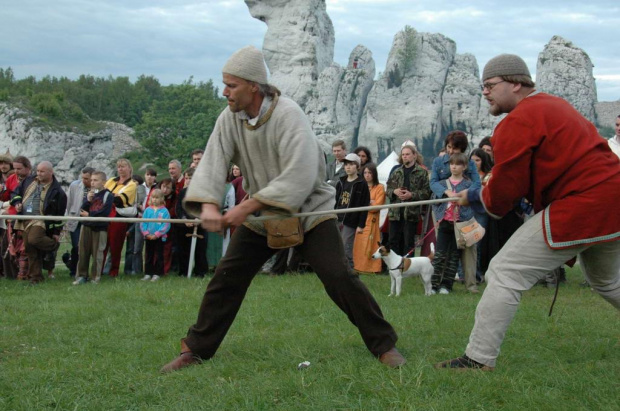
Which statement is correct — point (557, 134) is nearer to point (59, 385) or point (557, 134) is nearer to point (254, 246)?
point (254, 246)

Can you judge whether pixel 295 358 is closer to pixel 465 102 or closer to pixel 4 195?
pixel 4 195

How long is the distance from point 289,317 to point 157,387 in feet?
8.31

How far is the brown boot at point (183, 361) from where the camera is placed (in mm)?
4543

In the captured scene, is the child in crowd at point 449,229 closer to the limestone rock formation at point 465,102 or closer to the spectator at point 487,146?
the spectator at point 487,146

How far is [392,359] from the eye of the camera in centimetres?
443

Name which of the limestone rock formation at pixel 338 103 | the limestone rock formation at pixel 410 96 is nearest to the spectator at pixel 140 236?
the limestone rock formation at pixel 338 103

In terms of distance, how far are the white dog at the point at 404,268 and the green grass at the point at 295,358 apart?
582 mm

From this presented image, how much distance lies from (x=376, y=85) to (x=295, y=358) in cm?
6625

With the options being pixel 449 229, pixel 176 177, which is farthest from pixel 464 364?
pixel 176 177

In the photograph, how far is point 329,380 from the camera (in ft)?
13.3

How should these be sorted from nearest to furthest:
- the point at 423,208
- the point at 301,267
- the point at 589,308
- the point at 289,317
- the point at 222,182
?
the point at 222,182, the point at 289,317, the point at 589,308, the point at 423,208, the point at 301,267

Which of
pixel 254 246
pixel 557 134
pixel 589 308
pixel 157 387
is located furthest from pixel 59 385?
pixel 589 308

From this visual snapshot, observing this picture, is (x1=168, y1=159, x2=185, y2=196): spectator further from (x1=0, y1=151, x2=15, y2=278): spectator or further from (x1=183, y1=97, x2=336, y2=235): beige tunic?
(x1=183, y1=97, x2=336, y2=235): beige tunic

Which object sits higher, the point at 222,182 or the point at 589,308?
the point at 222,182
